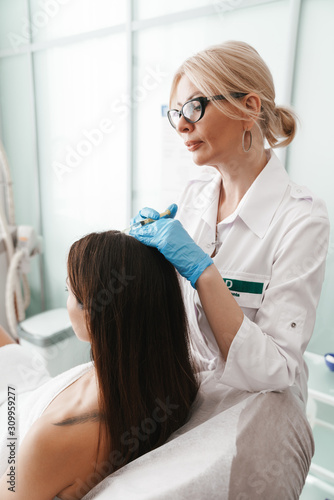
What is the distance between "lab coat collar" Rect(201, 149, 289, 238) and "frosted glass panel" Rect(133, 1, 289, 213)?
669 mm

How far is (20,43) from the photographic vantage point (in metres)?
2.54

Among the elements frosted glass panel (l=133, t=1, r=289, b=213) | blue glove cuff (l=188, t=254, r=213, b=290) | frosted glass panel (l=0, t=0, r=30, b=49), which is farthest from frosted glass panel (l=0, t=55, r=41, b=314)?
blue glove cuff (l=188, t=254, r=213, b=290)

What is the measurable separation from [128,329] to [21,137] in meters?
2.47

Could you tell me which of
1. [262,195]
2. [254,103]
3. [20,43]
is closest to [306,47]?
[254,103]

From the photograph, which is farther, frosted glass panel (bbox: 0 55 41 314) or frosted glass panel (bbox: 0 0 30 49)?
frosted glass panel (bbox: 0 55 41 314)

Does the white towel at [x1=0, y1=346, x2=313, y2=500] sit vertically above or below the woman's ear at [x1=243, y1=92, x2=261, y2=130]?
below

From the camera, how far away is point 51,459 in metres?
0.76

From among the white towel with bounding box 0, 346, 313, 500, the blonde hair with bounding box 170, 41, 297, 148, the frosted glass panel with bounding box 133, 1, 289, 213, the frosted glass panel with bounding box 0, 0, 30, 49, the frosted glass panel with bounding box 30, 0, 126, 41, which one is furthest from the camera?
the frosted glass panel with bounding box 0, 0, 30, 49

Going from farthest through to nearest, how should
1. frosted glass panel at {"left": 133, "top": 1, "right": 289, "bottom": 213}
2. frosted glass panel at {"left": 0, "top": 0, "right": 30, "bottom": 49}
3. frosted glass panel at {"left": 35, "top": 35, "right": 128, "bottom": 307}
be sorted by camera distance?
frosted glass panel at {"left": 0, "top": 0, "right": 30, "bottom": 49} → frosted glass panel at {"left": 35, "top": 35, "right": 128, "bottom": 307} → frosted glass panel at {"left": 133, "top": 1, "right": 289, "bottom": 213}

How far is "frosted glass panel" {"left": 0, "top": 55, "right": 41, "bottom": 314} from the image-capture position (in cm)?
266

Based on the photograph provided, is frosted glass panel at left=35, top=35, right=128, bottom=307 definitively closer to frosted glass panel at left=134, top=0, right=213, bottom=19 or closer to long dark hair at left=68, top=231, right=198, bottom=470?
frosted glass panel at left=134, top=0, right=213, bottom=19

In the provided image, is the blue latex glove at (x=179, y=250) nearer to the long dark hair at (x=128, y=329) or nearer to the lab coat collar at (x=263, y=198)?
the long dark hair at (x=128, y=329)

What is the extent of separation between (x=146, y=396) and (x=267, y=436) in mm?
300

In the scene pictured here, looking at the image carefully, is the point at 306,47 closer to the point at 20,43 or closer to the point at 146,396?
the point at 146,396
